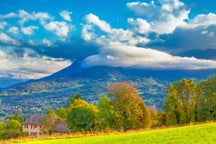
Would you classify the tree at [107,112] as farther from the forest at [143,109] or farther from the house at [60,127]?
the house at [60,127]

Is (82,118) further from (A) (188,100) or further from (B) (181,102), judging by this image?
(A) (188,100)

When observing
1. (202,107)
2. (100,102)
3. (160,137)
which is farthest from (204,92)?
(160,137)

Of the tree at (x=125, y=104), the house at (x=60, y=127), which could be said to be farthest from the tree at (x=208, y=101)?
the house at (x=60, y=127)

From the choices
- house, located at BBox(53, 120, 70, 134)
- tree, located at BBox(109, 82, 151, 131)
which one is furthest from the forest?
house, located at BBox(53, 120, 70, 134)

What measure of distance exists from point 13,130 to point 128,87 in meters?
61.2

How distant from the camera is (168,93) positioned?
67.2 m

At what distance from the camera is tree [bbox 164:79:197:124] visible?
212 ft

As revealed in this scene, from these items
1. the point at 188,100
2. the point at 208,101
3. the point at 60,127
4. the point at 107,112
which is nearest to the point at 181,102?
the point at 188,100

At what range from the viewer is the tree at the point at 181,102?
64562mm

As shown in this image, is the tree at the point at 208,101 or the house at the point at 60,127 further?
the house at the point at 60,127

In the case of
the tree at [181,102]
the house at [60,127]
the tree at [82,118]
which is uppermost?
the tree at [181,102]

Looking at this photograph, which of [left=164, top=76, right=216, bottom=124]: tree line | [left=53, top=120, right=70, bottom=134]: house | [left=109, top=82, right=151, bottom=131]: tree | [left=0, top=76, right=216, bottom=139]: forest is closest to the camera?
[left=164, top=76, right=216, bottom=124]: tree line

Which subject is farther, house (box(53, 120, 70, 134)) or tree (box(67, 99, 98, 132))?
house (box(53, 120, 70, 134))

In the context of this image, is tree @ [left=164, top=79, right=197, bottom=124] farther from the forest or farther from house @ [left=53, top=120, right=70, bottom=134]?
house @ [left=53, top=120, right=70, bottom=134]
